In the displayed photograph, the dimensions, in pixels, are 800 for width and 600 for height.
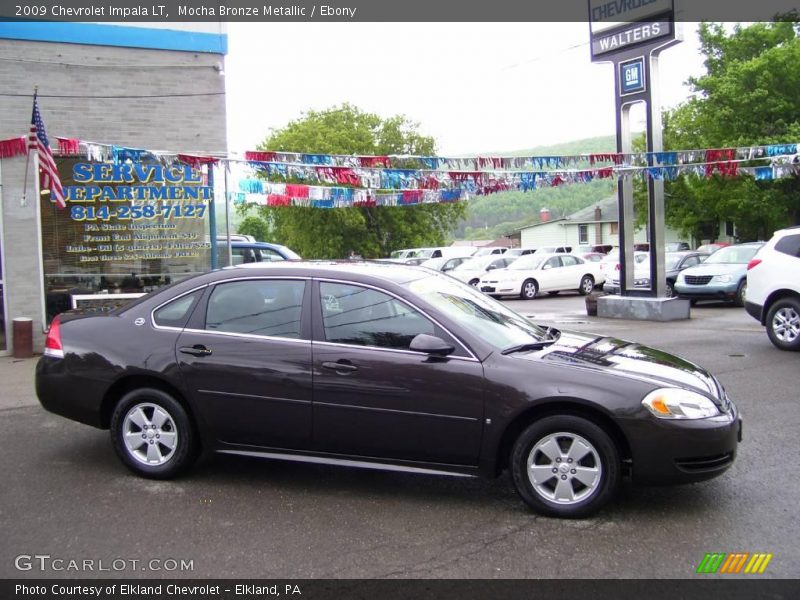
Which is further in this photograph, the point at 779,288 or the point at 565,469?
the point at 779,288

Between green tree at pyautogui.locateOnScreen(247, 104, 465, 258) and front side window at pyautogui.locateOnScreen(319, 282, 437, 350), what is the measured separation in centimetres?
3906

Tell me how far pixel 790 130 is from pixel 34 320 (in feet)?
101

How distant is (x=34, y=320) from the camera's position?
1115cm

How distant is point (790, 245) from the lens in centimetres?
1024

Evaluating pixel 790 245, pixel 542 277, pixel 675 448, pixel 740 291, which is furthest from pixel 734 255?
pixel 675 448

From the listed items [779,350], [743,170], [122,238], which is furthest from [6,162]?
[743,170]

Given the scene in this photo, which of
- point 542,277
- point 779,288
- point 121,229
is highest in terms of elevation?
point 121,229

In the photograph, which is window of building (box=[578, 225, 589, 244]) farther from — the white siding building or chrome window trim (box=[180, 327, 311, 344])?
chrome window trim (box=[180, 327, 311, 344])

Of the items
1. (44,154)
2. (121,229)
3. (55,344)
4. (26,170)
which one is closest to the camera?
(55,344)

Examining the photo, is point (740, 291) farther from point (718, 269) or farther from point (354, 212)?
point (354, 212)

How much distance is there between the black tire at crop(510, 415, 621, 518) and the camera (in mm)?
4289

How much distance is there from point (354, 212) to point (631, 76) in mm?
31894

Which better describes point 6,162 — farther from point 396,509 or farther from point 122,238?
point 396,509

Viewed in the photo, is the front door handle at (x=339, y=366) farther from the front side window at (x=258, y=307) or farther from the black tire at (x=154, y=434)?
the black tire at (x=154, y=434)
